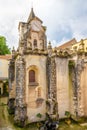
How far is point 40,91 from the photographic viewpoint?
72.9ft

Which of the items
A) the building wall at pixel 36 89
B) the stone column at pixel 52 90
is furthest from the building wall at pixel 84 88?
the building wall at pixel 36 89

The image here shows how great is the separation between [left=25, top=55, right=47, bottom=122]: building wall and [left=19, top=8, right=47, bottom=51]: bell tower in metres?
9.06

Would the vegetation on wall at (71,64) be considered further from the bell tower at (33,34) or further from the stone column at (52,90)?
the bell tower at (33,34)

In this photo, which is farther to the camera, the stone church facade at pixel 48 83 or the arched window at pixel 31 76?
the arched window at pixel 31 76

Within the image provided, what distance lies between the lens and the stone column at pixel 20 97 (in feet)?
66.5

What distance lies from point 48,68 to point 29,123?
693 cm

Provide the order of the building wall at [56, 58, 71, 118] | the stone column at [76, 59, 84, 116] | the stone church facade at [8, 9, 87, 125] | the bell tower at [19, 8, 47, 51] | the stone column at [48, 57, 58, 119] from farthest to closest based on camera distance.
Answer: the bell tower at [19, 8, 47, 51], the building wall at [56, 58, 71, 118], the stone column at [76, 59, 84, 116], the stone column at [48, 57, 58, 119], the stone church facade at [8, 9, 87, 125]

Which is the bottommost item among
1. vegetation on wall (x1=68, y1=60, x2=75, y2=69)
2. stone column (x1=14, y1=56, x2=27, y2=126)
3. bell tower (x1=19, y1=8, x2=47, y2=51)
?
stone column (x1=14, y1=56, x2=27, y2=126)

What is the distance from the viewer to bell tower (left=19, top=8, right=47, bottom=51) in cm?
3117

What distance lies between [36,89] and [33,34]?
43.3 feet

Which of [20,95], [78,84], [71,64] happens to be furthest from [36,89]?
[71,64]

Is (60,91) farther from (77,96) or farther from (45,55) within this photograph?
(45,55)

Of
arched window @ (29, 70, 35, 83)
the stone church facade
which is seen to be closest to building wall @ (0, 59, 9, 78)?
the stone church facade

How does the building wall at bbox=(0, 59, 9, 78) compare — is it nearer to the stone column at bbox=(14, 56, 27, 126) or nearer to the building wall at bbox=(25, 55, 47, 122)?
the building wall at bbox=(25, 55, 47, 122)
